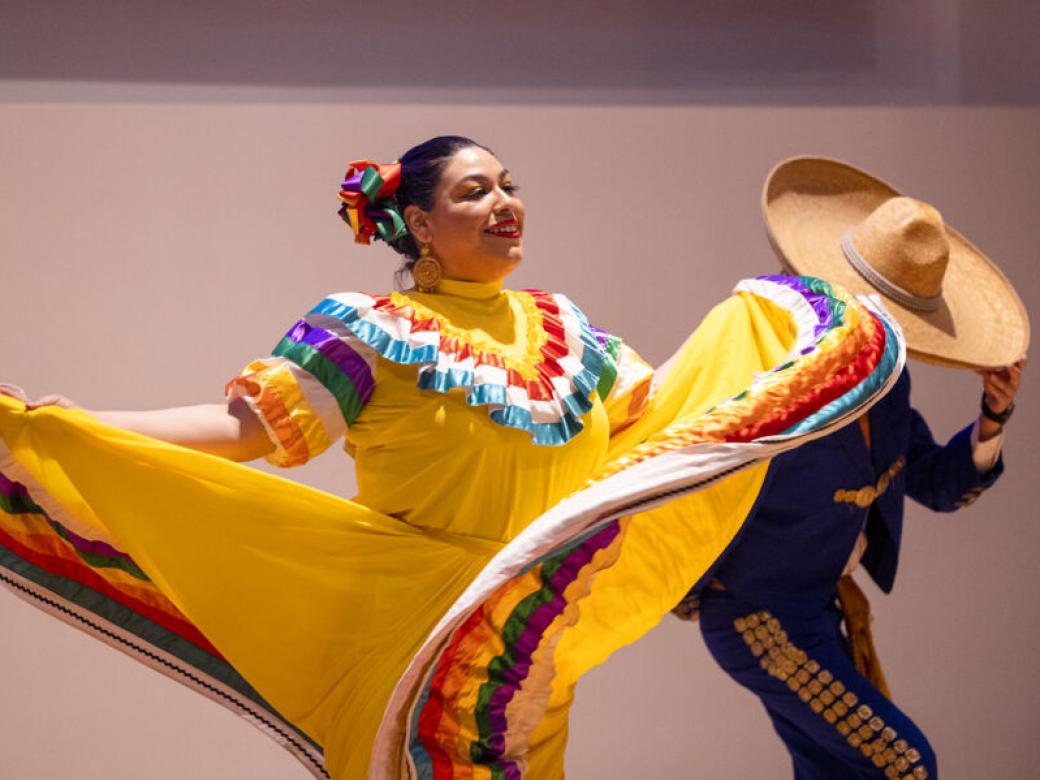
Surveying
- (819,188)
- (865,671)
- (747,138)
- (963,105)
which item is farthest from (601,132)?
(865,671)

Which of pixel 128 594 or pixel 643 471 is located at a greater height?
pixel 643 471

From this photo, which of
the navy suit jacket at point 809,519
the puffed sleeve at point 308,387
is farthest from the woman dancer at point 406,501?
the navy suit jacket at point 809,519

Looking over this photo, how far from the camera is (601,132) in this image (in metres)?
3.56

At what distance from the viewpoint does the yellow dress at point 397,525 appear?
2.12m

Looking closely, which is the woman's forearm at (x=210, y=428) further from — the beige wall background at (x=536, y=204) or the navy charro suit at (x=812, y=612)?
the beige wall background at (x=536, y=204)

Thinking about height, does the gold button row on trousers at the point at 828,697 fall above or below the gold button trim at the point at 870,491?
below

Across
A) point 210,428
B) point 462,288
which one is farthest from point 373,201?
point 210,428

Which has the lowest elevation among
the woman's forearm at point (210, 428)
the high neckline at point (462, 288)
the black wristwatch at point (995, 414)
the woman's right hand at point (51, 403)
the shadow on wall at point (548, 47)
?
the woman's forearm at point (210, 428)

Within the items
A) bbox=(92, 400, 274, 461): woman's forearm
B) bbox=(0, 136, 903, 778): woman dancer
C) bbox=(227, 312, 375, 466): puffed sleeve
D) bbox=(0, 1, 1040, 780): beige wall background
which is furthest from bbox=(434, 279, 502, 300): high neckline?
bbox=(0, 1, 1040, 780): beige wall background

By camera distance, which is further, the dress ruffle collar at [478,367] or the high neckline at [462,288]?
the high neckline at [462,288]

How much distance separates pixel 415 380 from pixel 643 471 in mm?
400

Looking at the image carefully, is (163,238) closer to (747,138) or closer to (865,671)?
(747,138)

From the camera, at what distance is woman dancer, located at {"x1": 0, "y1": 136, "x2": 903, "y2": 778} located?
2.12m

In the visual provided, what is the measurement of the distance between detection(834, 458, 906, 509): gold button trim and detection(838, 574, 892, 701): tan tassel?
0.18 meters
